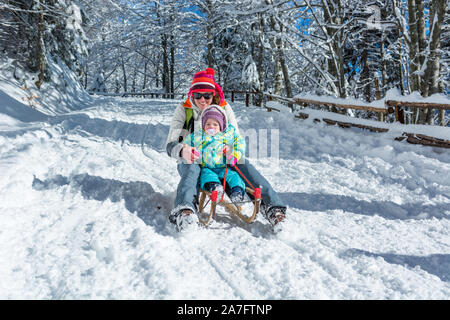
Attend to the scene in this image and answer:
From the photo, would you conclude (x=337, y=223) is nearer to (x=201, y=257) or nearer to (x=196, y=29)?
(x=201, y=257)

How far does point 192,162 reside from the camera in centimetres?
310

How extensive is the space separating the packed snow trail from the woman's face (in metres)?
1.11

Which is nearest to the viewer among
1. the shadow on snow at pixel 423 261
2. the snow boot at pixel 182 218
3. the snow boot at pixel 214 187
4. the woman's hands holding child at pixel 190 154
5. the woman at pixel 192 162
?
the shadow on snow at pixel 423 261

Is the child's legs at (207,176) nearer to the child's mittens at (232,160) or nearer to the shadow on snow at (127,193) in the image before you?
the child's mittens at (232,160)

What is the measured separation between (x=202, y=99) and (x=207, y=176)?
0.88 meters

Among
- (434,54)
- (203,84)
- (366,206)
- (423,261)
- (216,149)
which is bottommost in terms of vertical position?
(423,261)

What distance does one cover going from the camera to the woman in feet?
8.74

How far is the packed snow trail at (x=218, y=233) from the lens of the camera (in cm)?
195

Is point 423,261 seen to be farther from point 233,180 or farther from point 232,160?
point 232,160

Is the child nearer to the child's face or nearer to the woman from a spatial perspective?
the child's face

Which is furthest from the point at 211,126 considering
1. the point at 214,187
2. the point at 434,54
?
the point at 434,54

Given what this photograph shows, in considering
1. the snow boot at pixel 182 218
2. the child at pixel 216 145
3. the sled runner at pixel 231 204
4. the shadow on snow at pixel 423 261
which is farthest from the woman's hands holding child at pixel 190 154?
the shadow on snow at pixel 423 261

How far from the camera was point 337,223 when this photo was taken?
3.08 meters

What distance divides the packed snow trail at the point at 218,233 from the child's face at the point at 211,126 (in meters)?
0.89
